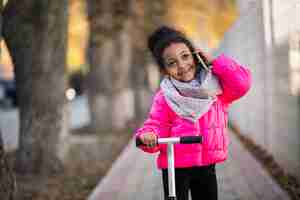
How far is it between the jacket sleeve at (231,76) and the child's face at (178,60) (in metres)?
0.18

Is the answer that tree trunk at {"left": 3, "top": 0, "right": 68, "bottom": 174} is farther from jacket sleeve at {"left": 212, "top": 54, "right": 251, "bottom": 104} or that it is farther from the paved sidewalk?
jacket sleeve at {"left": 212, "top": 54, "right": 251, "bottom": 104}

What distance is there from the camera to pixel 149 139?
11.2 ft

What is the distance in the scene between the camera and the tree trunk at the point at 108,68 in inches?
544

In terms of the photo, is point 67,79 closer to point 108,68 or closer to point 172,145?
point 172,145

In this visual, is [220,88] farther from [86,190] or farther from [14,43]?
[14,43]

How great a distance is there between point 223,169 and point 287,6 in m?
2.46

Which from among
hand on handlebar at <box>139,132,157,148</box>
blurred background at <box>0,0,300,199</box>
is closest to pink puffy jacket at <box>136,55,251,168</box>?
hand on handlebar at <box>139,132,157,148</box>

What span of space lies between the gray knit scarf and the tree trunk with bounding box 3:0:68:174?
4512 mm

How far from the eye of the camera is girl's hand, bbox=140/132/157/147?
340 cm

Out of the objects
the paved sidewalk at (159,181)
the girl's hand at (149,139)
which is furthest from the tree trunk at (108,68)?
the girl's hand at (149,139)

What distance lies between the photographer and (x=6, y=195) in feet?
16.1

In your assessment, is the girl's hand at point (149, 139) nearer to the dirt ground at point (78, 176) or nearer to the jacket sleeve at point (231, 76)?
the jacket sleeve at point (231, 76)

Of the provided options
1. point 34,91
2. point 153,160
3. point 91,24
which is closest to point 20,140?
point 34,91

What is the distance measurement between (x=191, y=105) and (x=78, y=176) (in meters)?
4.60
